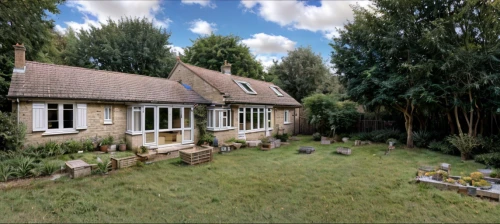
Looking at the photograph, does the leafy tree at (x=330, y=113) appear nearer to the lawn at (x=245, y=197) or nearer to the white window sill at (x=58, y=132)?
the lawn at (x=245, y=197)

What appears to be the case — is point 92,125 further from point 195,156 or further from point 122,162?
point 195,156

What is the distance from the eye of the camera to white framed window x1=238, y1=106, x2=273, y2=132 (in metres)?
15.1

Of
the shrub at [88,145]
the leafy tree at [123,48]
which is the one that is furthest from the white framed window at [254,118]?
the leafy tree at [123,48]

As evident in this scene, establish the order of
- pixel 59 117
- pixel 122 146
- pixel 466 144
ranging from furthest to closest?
pixel 122 146 → pixel 466 144 → pixel 59 117

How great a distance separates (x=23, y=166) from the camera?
6961 mm

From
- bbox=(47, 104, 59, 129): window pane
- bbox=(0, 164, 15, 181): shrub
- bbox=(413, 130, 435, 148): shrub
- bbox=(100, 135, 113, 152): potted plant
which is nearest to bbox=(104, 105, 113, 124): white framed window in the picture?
bbox=(100, 135, 113, 152): potted plant

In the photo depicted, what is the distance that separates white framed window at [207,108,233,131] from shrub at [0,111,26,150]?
25.7ft

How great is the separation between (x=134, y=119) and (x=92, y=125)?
1671 mm

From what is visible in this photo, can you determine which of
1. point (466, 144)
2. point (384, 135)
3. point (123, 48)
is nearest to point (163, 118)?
point (384, 135)

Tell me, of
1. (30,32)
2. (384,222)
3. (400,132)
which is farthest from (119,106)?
(400,132)

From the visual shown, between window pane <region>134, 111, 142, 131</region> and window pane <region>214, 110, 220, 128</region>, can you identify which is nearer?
window pane <region>134, 111, 142, 131</region>

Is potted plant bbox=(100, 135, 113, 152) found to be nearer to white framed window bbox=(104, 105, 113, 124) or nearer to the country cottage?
the country cottage

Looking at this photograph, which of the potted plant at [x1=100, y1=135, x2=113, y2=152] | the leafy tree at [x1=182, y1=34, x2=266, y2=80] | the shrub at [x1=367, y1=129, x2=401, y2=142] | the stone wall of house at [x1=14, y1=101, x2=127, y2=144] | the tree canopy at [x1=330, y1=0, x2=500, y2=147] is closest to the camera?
the stone wall of house at [x1=14, y1=101, x2=127, y2=144]

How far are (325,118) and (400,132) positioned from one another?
4.60m
